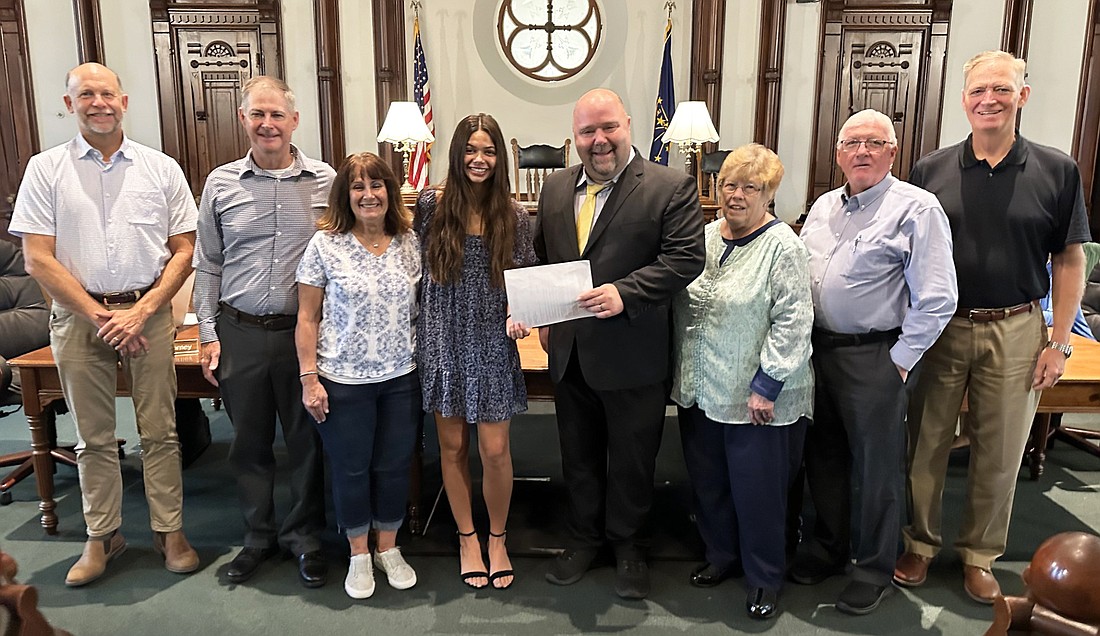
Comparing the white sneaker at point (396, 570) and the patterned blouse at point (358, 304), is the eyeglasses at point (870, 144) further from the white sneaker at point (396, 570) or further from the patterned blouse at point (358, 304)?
the white sneaker at point (396, 570)

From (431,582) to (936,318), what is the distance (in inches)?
70.7

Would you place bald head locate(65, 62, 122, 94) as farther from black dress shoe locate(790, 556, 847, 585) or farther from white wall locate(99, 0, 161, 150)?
white wall locate(99, 0, 161, 150)

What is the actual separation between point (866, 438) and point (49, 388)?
→ 2892 mm

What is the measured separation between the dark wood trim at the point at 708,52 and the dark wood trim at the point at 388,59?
255 centimetres

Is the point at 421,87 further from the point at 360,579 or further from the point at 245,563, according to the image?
the point at 360,579

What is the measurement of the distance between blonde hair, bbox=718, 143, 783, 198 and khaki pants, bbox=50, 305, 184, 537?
6.24 feet

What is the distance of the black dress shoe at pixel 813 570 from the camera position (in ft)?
8.45

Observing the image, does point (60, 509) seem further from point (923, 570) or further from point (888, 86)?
point (888, 86)

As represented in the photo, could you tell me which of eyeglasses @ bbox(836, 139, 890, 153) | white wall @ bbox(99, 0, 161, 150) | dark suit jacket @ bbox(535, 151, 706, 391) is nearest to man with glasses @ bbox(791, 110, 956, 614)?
eyeglasses @ bbox(836, 139, 890, 153)

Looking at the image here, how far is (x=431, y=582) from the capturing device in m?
2.61

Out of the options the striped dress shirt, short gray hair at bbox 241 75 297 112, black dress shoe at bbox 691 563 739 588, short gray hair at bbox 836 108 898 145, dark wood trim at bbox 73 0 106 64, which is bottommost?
black dress shoe at bbox 691 563 739 588

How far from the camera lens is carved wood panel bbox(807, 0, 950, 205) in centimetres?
664

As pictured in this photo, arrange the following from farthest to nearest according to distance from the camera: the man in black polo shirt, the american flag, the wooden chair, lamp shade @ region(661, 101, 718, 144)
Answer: the american flag → the wooden chair → lamp shade @ region(661, 101, 718, 144) → the man in black polo shirt

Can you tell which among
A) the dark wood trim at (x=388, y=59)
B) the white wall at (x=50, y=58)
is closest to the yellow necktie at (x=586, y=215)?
the dark wood trim at (x=388, y=59)
